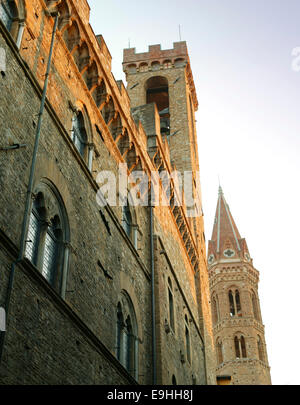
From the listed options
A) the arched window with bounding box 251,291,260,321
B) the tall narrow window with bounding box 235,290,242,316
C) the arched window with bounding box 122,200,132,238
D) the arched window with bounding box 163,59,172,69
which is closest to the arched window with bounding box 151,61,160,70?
the arched window with bounding box 163,59,172,69

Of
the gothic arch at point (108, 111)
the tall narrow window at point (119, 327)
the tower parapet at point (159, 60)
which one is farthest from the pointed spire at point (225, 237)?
the tall narrow window at point (119, 327)

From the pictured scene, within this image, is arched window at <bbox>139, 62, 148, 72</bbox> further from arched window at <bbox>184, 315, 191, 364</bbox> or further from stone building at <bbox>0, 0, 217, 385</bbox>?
arched window at <bbox>184, 315, 191, 364</bbox>

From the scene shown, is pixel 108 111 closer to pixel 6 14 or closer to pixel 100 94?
pixel 100 94

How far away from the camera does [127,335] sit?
1188 centimetres

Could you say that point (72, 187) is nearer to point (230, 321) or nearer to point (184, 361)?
point (184, 361)

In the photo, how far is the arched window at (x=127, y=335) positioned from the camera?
11352 mm

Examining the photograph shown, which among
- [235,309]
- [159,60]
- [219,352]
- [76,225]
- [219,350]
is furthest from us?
[235,309]

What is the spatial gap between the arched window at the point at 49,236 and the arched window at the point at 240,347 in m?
45.1

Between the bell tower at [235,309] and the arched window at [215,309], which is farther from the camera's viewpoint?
the arched window at [215,309]

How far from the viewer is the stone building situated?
773 centimetres

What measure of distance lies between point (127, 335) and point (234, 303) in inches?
1791

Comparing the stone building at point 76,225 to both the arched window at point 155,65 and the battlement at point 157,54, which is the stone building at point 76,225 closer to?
the arched window at point 155,65

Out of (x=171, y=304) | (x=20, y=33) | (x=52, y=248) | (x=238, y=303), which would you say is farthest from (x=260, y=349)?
(x=20, y=33)

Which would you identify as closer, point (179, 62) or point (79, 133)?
point (79, 133)
